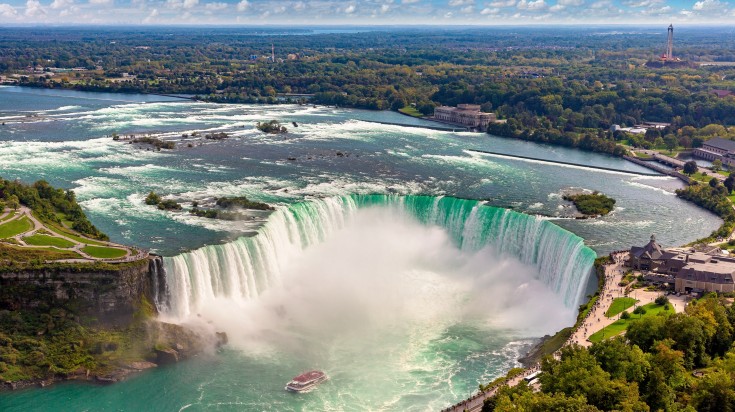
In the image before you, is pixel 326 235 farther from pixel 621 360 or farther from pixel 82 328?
pixel 621 360

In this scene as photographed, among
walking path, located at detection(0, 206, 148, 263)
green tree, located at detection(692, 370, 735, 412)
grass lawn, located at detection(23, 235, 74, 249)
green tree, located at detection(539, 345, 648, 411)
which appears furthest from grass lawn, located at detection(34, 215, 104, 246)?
green tree, located at detection(692, 370, 735, 412)

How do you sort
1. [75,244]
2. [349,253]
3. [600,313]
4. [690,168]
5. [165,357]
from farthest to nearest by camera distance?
[690,168]
[349,253]
[75,244]
[600,313]
[165,357]

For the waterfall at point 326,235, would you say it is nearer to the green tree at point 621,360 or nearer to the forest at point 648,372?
the forest at point 648,372

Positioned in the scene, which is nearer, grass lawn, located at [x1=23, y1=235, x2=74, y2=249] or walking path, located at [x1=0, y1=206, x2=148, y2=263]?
walking path, located at [x1=0, y1=206, x2=148, y2=263]

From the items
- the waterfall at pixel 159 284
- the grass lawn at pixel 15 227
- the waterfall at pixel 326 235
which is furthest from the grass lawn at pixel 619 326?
the grass lawn at pixel 15 227

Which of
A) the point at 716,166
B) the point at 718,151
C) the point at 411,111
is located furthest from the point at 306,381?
the point at 411,111

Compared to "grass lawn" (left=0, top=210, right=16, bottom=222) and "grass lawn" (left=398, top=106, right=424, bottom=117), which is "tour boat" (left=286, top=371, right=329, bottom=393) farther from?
"grass lawn" (left=398, top=106, right=424, bottom=117)
